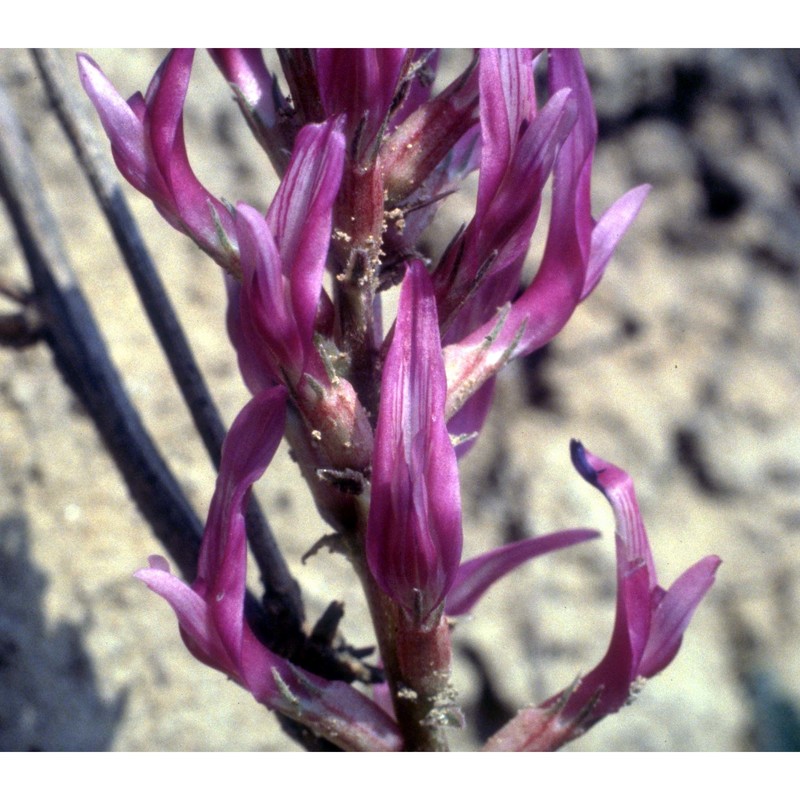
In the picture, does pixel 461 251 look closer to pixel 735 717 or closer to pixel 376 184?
pixel 376 184

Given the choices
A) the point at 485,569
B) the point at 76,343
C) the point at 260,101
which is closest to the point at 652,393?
the point at 485,569

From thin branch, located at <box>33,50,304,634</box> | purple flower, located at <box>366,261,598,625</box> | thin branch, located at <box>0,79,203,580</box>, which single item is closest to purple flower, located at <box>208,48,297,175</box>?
purple flower, located at <box>366,261,598,625</box>

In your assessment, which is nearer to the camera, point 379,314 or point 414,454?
point 414,454

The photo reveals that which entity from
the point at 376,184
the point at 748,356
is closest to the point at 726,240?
the point at 748,356

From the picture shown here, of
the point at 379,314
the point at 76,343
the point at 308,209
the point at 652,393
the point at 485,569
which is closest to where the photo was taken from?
the point at 308,209

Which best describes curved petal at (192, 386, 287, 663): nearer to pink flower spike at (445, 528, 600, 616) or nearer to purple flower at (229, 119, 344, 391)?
purple flower at (229, 119, 344, 391)

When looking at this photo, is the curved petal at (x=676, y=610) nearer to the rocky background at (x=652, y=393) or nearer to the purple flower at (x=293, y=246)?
the purple flower at (x=293, y=246)

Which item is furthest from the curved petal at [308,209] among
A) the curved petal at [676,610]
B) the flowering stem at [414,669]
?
the curved petal at [676,610]

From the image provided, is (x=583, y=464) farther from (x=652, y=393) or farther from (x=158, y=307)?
(x=652, y=393)
